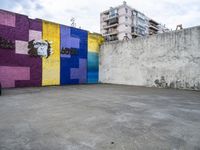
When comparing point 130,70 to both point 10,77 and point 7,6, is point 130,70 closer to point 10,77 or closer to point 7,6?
point 10,77

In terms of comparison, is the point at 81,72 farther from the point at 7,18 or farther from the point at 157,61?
the point at 7,18

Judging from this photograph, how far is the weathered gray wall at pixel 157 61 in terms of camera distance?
29.0 ft

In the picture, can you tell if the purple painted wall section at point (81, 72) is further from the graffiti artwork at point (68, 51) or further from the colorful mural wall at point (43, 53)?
the graffiti artwork at point (68, 51)

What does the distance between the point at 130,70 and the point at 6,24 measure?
831 centimetres

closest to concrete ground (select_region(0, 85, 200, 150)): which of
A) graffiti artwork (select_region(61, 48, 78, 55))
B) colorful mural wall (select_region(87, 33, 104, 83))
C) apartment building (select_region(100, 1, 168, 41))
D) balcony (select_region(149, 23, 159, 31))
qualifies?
graffiti artwork (select_region(61, 48, 78, 55))

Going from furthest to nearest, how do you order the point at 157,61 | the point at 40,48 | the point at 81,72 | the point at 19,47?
the point at 81,72
the point at 40,48
the point at 157,61
the point at 19,47

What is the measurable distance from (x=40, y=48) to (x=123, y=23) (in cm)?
3229

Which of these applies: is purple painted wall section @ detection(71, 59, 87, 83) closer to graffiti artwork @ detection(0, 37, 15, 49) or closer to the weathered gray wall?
the weathered gray wall

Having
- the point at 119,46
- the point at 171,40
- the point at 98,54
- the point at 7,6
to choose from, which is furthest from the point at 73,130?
the point at 98,54

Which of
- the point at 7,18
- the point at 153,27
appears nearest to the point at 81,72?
the point at 7,18

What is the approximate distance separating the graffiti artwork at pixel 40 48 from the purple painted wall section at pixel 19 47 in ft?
0.93

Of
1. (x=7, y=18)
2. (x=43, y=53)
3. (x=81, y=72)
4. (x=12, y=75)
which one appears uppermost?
(x=7, y=18)

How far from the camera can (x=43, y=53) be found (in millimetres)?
10680

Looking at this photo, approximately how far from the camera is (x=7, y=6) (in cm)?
945
